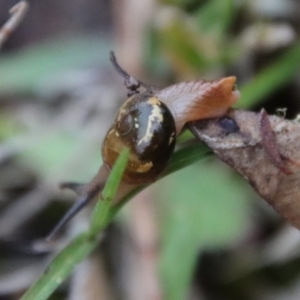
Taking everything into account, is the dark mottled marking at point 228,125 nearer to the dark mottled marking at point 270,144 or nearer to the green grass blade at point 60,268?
the dark mottled marking at point 270,144

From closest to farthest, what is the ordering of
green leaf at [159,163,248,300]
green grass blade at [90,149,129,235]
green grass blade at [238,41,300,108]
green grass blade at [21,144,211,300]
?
green grass blade at [90,149,129,235] → green grass blade at [21,144,211,300] → green leaf at [159,163,248,300] → green grass blade at [238,41,300,108]

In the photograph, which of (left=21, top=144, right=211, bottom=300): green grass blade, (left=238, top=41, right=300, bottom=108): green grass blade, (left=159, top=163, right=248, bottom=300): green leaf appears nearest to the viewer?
(left=21, top=144, right=211, bottom=300): green grass blade

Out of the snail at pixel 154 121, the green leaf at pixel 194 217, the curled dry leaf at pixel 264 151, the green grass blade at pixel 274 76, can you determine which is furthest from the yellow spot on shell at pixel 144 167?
the green grass blade at pixel 274 76

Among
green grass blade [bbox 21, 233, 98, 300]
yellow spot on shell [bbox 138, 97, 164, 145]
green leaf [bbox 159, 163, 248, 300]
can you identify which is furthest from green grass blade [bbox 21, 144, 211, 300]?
green leaf [bbox 159, 163, 248, 300]

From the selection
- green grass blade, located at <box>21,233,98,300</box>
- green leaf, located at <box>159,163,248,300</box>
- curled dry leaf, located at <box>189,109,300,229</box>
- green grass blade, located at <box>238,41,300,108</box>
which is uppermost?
curled dry leaf, located at <box>189,109,300,229</box>

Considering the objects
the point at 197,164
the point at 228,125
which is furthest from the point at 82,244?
the point at 197,164

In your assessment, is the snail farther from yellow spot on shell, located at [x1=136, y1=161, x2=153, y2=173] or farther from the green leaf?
the green leaf

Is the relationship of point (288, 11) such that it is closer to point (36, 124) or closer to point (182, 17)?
point (182, 17)

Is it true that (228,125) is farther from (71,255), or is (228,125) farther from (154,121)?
(71,255)
